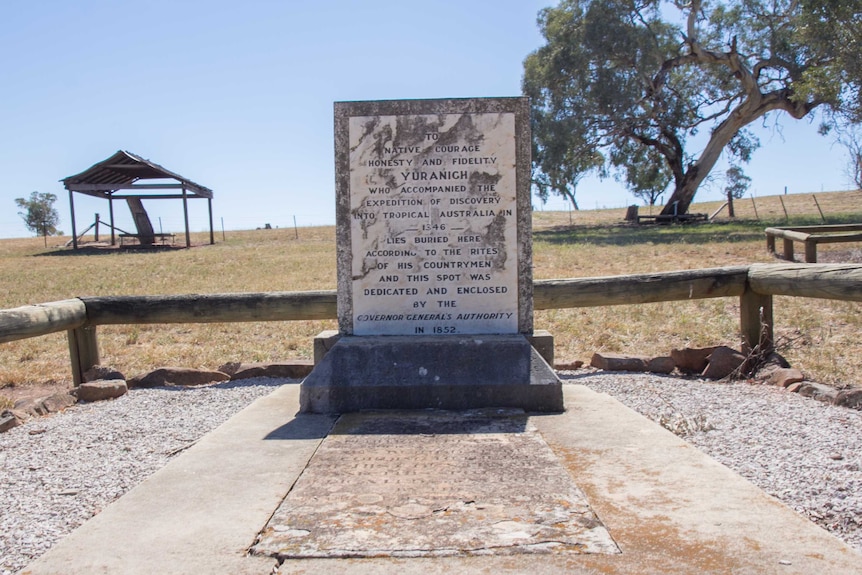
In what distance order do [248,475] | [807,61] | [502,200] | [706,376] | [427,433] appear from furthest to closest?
[807,61]
[706,376]
[502,200]
[427,433]
[248,475]

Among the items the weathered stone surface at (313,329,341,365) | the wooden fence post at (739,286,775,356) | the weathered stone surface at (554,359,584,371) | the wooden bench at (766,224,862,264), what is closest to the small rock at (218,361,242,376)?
the weathered stone surface at (313,329,341,365)

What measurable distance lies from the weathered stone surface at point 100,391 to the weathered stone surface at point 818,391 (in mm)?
5170

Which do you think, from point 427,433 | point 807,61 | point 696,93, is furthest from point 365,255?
point 696,93

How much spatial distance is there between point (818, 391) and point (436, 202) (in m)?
2.95

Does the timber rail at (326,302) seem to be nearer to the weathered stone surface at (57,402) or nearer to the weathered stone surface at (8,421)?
the weathered stone surface at (57,402)

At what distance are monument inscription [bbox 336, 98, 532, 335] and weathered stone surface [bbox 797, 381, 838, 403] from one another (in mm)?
2199

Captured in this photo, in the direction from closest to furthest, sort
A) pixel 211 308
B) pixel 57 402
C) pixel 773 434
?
pixel 773 434
pixel 57 402
pixel 211 308

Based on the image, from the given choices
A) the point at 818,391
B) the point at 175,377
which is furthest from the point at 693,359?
the point at 175,377

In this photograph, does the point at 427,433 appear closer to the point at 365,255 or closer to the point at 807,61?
the point at 365,255

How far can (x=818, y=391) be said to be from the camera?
5191 mm

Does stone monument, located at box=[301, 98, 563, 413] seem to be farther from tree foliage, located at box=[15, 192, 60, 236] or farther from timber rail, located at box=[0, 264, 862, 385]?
tree foliage, located at box=[15, 192, 60, 236]

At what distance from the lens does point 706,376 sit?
6254 mm

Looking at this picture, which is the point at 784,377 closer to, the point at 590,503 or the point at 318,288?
the point at 590,503

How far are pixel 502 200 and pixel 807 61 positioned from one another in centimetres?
2591
